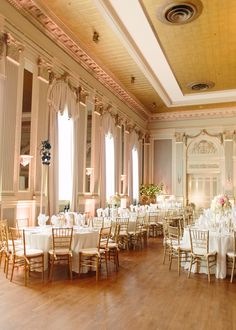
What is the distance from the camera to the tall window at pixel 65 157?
8.61 metres

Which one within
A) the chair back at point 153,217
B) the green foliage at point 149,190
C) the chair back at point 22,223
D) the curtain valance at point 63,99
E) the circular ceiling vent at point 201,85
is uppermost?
the circular ceiling vent at point 201,85

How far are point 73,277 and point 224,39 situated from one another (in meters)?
6.79

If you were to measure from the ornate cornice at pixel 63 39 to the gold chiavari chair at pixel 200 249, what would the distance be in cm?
546

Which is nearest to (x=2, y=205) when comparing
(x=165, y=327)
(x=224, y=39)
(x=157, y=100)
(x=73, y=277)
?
(x=73, y=277)

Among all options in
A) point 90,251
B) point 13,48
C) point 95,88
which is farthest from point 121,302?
point 95,88

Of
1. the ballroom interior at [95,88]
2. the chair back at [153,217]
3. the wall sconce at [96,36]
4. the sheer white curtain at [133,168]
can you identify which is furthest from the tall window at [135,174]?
the wall sconce at [96,36]

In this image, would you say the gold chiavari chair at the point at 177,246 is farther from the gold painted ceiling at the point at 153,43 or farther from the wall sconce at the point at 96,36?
the wall sconce at the point at 96,36

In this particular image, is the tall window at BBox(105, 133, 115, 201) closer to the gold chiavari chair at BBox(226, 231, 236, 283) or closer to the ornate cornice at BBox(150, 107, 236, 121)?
the ornate cornice at BBox(150, 107, 236, 121)

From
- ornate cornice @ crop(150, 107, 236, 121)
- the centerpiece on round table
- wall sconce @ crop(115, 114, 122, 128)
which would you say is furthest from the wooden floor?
ornate cornice @ crop(150, 107, 236, 121)

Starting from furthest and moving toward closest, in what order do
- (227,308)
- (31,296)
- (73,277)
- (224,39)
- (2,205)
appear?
1. (224,39)
2. (2,205)
3. (73,277)
4. (31,296)
5. (227,308)

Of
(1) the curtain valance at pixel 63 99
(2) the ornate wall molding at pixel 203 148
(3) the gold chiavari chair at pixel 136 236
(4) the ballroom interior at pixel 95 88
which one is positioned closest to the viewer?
(4) the ballroom interior at pixel 95 88

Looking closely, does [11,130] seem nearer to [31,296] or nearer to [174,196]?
[31,296]

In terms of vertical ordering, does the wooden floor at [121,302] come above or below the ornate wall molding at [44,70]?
below

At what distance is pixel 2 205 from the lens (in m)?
6.34
